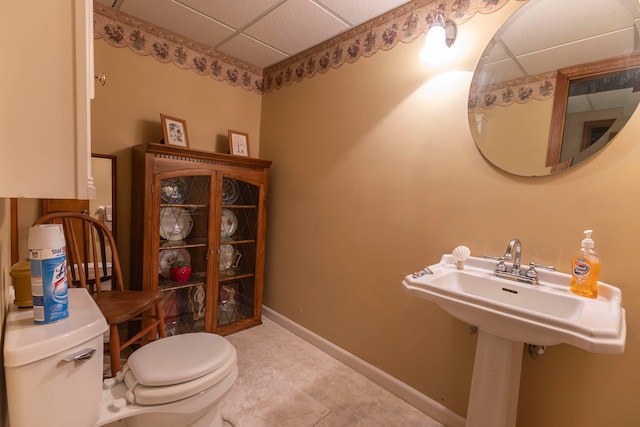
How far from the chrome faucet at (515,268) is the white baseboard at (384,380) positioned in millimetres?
796

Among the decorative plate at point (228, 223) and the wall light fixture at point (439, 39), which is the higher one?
the wall light fixture at point (439, 39)

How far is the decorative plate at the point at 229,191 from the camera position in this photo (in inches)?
86.7

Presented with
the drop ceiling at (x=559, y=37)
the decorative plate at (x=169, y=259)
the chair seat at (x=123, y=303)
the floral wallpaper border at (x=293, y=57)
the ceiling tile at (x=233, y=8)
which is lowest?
the chair seat at (x=123, y=303)

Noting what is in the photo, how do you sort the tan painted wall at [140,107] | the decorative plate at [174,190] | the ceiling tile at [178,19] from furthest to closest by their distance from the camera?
the decorative plate at [174,190] < the tan painted wall at [140,107] < the ceiling tile at [178,19]

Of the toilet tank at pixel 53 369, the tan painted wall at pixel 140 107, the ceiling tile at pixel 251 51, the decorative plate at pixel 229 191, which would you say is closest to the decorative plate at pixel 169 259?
the tan painted wall at pixel 140 107

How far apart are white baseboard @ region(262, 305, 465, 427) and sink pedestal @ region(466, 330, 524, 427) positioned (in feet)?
1.38

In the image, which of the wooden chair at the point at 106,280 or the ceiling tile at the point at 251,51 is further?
the ceiling tile at the point at 251,51

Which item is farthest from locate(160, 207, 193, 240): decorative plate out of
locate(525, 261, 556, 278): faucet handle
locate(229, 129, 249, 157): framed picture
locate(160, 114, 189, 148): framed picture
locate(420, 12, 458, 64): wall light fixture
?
locate(525, 261, 556, 278): faucet handle

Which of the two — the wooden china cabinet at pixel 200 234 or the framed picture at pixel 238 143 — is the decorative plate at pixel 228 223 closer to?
the wooden china cabinet at pixel 200 234

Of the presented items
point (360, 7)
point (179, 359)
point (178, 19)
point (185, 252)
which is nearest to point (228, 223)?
point (185, 252)

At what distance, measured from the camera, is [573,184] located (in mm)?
1130

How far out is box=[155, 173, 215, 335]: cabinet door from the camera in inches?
78.3

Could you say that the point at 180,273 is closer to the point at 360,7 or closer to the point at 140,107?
the point at 140,107

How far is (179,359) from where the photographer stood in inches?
42.7
